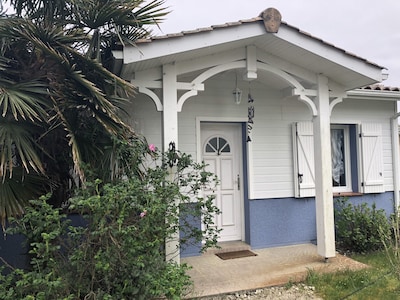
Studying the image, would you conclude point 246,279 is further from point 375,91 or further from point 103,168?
point 375,91

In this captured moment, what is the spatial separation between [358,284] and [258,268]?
4.34 ft

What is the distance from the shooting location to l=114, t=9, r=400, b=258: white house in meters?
4.15

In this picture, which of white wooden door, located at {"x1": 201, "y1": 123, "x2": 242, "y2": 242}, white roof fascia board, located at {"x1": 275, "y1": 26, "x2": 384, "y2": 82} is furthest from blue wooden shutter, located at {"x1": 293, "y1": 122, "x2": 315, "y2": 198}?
white roof fascia board, located at {"x1": 275, "y1": 26, "x2": 384, "y2": 82}

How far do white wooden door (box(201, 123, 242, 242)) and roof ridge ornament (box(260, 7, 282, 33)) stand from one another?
2.05 metres

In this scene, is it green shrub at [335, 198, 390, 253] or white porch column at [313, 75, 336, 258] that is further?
green shrub at [335, 198, 390, 253]

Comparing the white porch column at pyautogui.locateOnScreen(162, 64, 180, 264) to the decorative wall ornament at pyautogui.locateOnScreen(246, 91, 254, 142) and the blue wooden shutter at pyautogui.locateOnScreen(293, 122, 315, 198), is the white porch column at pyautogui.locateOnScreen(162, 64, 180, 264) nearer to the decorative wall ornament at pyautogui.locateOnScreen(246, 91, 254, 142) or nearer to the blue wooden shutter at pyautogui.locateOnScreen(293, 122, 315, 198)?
the decorative wall ornament at pyautogui.locateOnScreen(246, 91, 254, 142)

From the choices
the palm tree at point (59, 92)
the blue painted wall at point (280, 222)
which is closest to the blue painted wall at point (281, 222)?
the blue painted wall at point (280, 222)

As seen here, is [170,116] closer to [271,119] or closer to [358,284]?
[271,119]

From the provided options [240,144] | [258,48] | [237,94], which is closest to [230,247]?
[240,144]

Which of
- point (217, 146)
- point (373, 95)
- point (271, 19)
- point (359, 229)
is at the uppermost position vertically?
point (271, 19)

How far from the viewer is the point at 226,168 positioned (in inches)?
232

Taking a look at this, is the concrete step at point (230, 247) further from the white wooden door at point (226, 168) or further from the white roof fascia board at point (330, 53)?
the white roof fascia board at point (330, 53)

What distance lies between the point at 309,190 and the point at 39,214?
183 inches

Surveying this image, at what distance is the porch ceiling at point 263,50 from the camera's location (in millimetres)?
3833
